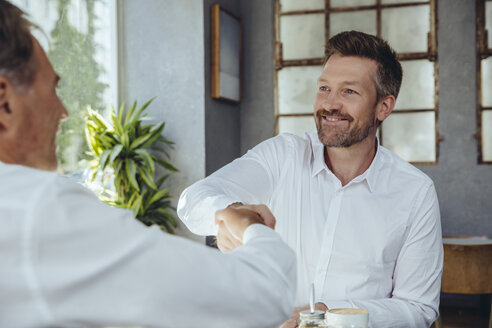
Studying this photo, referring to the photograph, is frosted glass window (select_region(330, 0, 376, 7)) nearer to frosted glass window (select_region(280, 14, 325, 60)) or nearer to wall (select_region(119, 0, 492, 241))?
frosted glass window (select_region(280, 14, 325, 60))

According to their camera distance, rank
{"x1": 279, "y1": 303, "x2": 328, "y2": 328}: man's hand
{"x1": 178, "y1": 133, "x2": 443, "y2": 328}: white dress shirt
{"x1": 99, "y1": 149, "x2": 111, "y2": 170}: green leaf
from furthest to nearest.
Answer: {"x1": 99, "y1": 149, "x2": 111, "y2": 170}: green leaf → {"x1": 178, "y1": 133, "x2": 443, "y2": 328}: white dress shirt → {"x1": 279, "y1": 303, "x2": 328, "y2": 328}: man's hand

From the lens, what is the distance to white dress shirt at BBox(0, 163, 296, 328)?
0.62 metres

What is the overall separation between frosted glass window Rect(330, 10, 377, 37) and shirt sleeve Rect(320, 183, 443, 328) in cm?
322

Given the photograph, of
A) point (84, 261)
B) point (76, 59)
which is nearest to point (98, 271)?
point (84, 261)

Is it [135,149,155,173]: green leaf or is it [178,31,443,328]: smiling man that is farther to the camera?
[135,149,155,173]: green leaf

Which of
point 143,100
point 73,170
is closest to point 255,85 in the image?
point 143,100

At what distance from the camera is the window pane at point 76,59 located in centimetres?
354

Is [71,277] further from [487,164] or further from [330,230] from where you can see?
[487,164]

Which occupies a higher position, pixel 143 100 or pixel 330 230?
pixel 143 100

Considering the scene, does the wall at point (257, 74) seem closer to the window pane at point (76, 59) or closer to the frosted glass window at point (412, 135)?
the frosted glass window at point (412, 135)

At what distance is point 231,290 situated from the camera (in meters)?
0.71

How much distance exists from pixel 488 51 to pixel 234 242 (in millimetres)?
4159

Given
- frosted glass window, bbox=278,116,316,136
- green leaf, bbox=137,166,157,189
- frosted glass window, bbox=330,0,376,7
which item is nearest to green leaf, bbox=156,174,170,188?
green leaf, bbox=137,166,157,189

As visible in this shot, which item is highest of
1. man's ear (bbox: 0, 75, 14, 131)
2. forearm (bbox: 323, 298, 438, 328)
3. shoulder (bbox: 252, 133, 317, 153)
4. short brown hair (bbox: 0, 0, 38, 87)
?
short brown hair (bbox: 0, 0, 38, 87)
